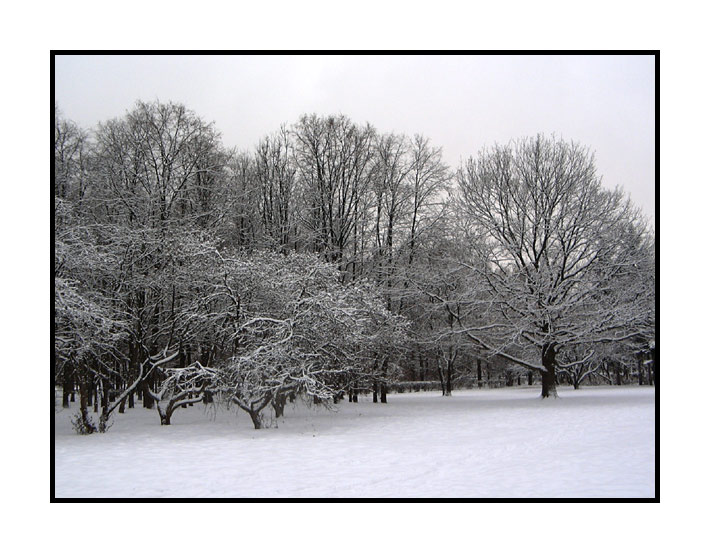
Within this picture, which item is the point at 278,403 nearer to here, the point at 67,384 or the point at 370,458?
the point at 67,384

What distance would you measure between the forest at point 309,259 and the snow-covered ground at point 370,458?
4.13ft

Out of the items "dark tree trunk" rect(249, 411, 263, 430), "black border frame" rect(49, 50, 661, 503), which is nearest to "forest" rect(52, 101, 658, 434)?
"dark tree trunk" rect(249, 411, 263, 430)

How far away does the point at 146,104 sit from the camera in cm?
1655

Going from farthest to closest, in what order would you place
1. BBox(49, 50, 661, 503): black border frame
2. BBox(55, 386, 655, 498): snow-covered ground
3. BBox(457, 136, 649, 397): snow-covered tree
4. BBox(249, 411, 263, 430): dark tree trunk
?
BBox(457, 136, 649, 397): snow-covered tree → BBox(249, 411, 263, 430): dark tree trunk → BBox(55, 386, 655, 498): snow-covered ground → BBox(49, 50, 661, 503): black border frame

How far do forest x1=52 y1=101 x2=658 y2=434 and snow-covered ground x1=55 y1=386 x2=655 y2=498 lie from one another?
126cm

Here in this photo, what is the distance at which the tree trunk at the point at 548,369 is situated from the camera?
1975 cm

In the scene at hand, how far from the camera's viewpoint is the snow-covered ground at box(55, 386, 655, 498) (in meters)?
7.02

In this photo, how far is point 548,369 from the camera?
20.1 metres

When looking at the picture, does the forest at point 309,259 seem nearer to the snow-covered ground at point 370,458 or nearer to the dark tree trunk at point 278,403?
the dark tree trunk at point 278,403

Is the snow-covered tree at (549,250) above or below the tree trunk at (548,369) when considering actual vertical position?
above

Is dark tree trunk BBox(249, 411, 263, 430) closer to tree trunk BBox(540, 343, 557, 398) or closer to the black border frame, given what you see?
the black border frame
